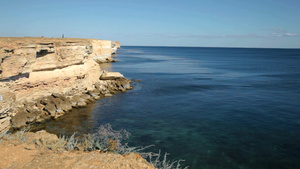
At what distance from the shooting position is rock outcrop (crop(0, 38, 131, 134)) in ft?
62.2

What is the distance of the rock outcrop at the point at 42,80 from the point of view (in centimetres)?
1895

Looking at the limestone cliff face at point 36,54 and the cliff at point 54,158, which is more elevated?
the limestone cliff face at point 36,54

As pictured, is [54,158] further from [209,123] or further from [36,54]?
[36,54]

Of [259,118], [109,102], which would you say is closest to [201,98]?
[259,118]

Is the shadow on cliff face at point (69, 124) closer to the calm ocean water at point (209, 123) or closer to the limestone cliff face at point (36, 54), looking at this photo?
the calm ocean water at point (209, 123)

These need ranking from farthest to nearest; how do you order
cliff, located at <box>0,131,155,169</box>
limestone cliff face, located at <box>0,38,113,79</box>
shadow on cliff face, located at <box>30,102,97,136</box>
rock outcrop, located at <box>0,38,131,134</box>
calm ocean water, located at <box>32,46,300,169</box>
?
shadow on cliff face, located at <box>30,102,97,136</box> → rock outcrop, located at <box>0,38,131,134</box> → limestone cliff face, located at <box>0,38,113,79</box> → calm ocean water, located at <box>32,46,300,169</box> → cliff, located at <box>0,131,155,169</box>

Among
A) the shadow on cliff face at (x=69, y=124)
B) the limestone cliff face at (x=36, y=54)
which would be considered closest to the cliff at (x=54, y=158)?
the shadow on cliff face at (x=69, y=124)

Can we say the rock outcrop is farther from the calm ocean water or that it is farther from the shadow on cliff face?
the calm ocean water

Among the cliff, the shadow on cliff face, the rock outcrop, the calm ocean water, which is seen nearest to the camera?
the cliff

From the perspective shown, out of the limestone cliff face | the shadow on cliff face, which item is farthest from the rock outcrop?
the shadow on cliff face

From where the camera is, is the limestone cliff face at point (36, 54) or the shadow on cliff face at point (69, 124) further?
the shadow on cliff face at point (69, 124)

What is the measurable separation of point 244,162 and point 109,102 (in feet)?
66.9

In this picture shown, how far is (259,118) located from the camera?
928 inches

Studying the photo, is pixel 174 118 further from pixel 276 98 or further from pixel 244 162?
pixel 276 98
